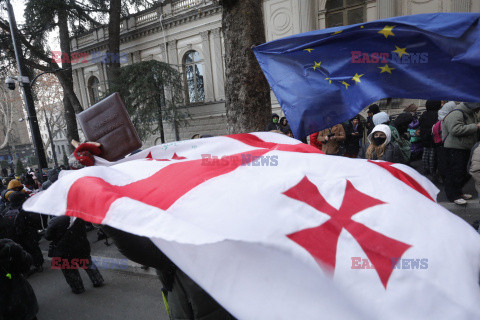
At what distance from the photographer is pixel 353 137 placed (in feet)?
22.8

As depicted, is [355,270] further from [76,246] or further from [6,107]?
[6,107]

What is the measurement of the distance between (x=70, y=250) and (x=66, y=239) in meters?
0.17

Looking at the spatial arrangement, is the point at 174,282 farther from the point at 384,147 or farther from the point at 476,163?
the point at 476,163

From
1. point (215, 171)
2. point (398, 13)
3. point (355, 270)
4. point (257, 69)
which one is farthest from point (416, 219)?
point (398, 13)

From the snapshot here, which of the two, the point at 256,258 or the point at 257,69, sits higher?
the point at 257,69

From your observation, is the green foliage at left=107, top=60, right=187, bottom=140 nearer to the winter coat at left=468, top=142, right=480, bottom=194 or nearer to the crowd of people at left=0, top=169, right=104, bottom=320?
the crowd of people at left=0, top=169, right=104, bottom=320

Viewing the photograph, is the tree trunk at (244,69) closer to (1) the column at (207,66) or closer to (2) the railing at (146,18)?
(1) the column at (207,66)

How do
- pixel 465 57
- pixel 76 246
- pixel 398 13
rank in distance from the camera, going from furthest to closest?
pixel 398 13, pixel 76 246, pixel 465 57

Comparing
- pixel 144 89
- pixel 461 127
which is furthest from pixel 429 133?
pixel 144 89

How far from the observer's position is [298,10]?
1456 centimetres

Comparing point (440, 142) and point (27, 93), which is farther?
point (27, 93)

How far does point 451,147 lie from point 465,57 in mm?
3181

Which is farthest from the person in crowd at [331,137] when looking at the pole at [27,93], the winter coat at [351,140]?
the pole at [27,93]

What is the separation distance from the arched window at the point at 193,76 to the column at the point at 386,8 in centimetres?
996
